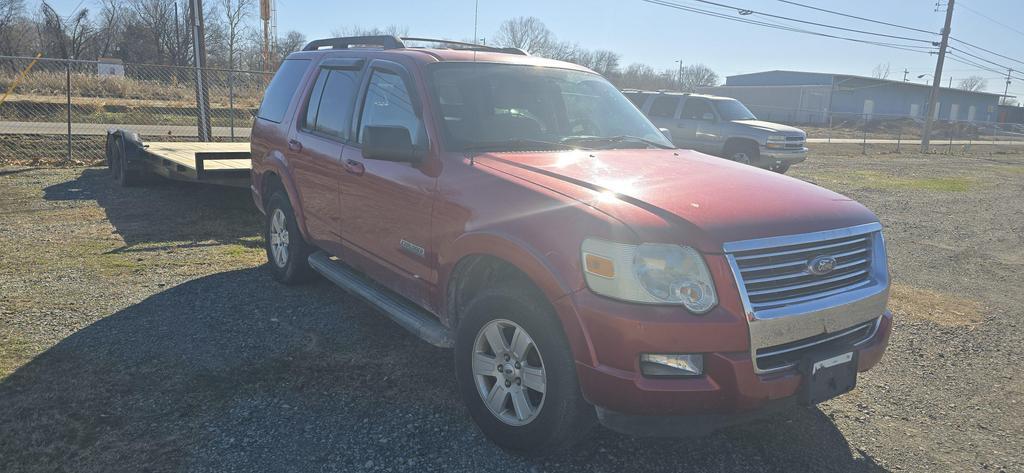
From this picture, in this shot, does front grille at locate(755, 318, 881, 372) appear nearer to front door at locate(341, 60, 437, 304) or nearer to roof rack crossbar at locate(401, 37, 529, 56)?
front door at locate(341, 60, 437, 304)

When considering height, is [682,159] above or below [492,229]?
above

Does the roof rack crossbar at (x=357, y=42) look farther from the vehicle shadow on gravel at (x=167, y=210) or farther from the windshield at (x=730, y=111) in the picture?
the windshield at (x=730, y=111)

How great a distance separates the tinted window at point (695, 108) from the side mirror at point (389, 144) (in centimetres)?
1457

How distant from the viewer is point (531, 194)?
10.3 feet

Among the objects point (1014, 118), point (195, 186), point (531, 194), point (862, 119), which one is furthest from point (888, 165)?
point (1014, 118)

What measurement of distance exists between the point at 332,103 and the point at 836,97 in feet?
214

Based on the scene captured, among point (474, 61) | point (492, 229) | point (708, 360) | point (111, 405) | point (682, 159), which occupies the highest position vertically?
point (474, 61)

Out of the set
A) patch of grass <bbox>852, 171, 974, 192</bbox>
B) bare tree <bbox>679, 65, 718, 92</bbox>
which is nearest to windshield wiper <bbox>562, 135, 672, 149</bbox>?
patch of grass <bbox>852, 171, 974, 192</bbox>

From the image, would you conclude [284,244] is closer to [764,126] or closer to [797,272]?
[797,272]

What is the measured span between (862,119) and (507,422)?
62.8 metres

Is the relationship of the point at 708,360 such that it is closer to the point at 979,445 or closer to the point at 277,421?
the point at 979,445

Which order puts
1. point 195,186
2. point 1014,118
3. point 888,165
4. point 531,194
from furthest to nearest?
point 1014,118 → point 888,165 → point 195,186 → point 531,194

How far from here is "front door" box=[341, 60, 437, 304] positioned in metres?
3.78

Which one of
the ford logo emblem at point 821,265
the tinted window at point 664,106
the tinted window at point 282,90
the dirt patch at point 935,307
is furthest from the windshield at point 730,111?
the ford logo emblem at point 821,265
